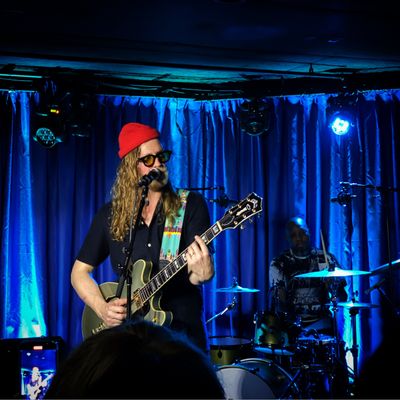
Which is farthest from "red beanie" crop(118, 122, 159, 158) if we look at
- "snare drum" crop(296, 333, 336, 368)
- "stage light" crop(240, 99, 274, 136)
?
"stage light" crop(240, 99, 274, 136)

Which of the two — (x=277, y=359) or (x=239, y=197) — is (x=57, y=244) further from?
(x=277, y=359)

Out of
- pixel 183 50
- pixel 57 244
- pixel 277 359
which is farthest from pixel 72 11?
pixel 277 359

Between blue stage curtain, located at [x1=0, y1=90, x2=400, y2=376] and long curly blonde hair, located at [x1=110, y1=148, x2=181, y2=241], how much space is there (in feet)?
11.3

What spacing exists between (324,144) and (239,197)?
4.16 feet

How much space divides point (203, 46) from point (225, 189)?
2.29 metres

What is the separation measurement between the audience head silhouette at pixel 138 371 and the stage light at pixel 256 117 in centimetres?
656

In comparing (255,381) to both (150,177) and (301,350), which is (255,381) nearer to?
(301,350)

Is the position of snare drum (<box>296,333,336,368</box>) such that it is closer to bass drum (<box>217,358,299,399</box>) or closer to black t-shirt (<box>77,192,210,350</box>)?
bass drum (<box>217,358,299,399</box>)

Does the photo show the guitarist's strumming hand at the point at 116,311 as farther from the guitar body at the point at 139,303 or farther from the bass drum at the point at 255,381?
Result: the bass drum at the point at 255,381

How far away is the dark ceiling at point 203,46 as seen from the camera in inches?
194

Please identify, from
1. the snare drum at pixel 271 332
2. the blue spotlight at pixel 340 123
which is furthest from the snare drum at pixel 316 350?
the blue spotlight at pixel 340 123

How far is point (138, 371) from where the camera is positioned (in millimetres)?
771

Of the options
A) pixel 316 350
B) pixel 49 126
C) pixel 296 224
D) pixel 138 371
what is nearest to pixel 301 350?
pixel 316 350

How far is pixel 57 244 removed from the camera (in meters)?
7.34
